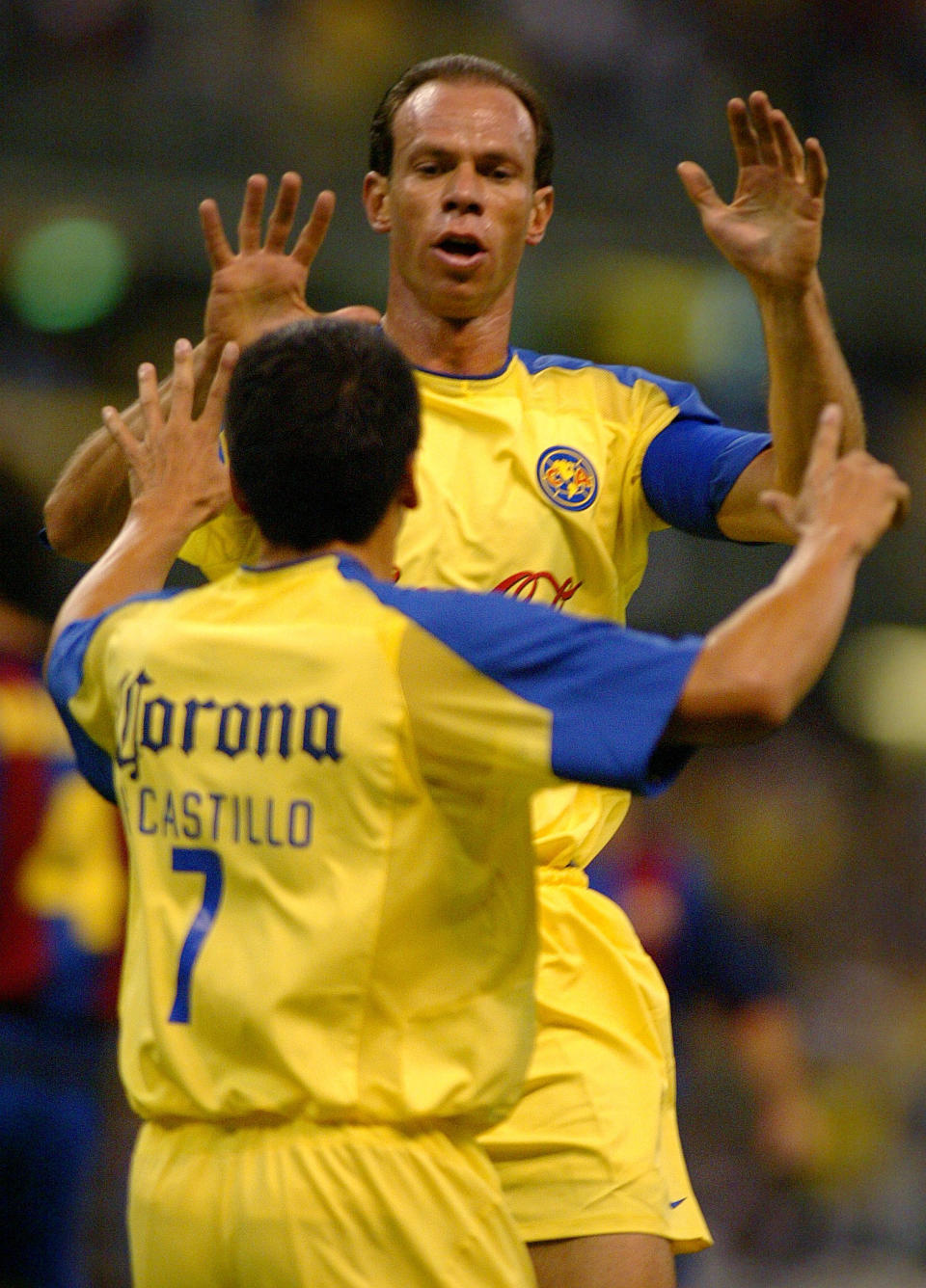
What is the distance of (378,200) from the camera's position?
4.09 meters

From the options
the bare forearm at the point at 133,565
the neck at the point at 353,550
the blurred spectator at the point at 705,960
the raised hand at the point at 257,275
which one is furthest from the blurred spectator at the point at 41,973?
the neck at the point at 353,550

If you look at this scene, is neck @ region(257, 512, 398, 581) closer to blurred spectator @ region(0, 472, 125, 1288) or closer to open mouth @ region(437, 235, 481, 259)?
open mouth @ region(437, 235, 481, 259)

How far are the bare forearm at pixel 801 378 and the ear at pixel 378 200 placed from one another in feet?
2.96

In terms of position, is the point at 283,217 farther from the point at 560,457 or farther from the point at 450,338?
the point at 560,457

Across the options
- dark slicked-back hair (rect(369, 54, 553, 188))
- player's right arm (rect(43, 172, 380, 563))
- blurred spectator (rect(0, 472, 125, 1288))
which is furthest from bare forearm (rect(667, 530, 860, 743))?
blurred spectator (rect(0, 472, 125, 1288))

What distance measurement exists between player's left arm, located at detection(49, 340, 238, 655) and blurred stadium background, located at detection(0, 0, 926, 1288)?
7753 millimetres

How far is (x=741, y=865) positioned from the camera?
42.6 ft

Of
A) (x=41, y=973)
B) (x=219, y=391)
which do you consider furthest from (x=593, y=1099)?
(x=41, y=973)

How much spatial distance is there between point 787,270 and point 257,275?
3.29 ft

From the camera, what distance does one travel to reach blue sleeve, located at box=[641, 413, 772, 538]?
146 inches

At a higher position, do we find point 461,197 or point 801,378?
point 461,197

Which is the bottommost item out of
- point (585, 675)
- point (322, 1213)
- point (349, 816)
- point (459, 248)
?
point (322, 1213)

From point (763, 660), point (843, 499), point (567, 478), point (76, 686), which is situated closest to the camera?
point (763, 660)

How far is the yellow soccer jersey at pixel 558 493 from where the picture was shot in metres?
3.69
